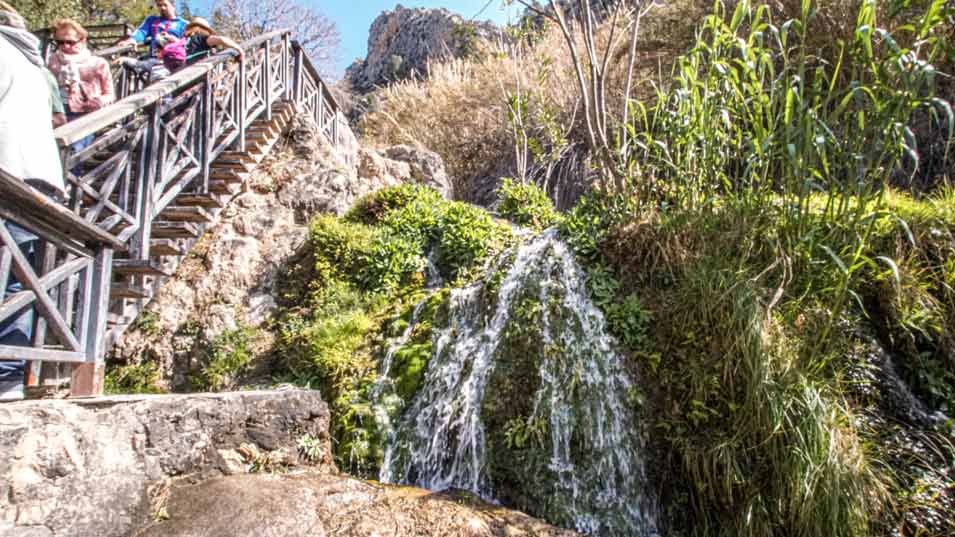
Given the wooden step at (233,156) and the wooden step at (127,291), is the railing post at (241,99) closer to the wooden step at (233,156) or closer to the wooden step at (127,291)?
the wooden step at (233,156)

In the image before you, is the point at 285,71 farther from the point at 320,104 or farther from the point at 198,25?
the point at 198,25

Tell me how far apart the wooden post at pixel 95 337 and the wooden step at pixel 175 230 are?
6.72 feet

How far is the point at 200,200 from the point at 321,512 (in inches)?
163

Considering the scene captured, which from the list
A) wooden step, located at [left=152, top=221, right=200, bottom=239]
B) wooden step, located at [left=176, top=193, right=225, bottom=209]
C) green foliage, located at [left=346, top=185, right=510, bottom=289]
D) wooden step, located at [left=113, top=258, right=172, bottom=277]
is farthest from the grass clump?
wooden step, located at [left=113, top=258, right=172, bottom=277]

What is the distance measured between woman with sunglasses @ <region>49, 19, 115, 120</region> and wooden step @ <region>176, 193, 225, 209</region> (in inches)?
42.6

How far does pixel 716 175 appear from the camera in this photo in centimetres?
387

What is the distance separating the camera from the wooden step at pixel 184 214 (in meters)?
4.86

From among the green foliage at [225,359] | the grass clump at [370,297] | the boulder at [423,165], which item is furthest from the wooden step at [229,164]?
the boulder at [423,165]

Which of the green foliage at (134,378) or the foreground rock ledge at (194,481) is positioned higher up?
the foreground rock ledge at (194,481)

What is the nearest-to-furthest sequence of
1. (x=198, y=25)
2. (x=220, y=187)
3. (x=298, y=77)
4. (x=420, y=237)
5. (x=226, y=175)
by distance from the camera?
(x=220, y=187), (x=226, y=175), (x=420, y=237), (x=198, y=25), (x=298, y=77)

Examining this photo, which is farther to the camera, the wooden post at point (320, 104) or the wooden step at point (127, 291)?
the wooden post at point (320, 104)

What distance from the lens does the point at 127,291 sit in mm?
4188

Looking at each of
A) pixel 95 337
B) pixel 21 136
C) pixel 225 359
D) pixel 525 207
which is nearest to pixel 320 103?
pixel 525 207

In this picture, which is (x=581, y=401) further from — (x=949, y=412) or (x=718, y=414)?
(x=949, y=412)
